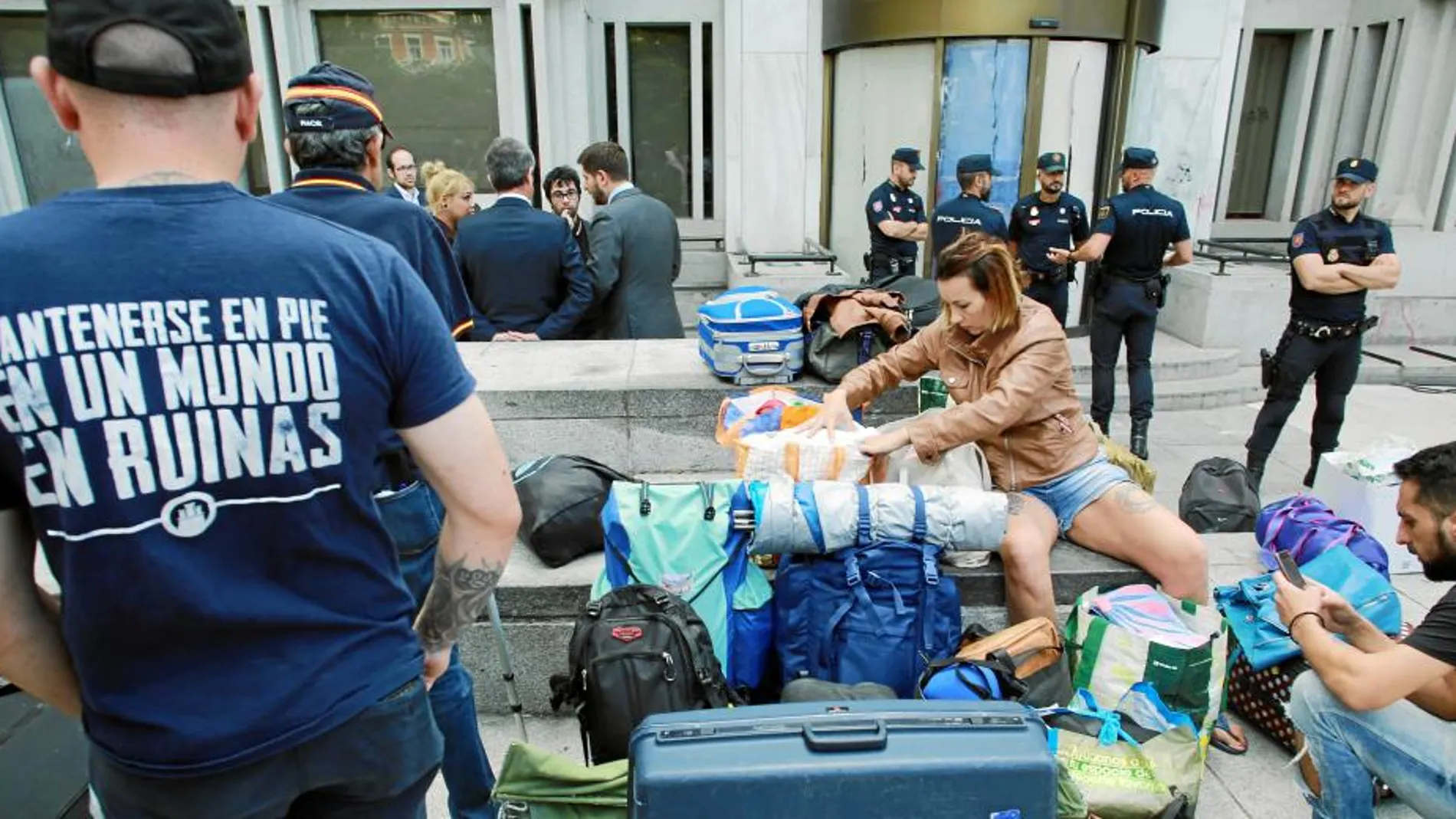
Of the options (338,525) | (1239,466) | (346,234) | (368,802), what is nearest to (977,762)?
(368,802)

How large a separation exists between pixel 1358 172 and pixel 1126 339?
175cm

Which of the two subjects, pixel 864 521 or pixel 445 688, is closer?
pixel 445 688

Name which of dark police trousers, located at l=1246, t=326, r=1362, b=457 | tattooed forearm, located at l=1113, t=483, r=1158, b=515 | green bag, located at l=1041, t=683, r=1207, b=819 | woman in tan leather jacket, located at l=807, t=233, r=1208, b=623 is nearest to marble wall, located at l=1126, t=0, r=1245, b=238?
dark police trousers, located at l=1246, t=326, r=1362, b=457

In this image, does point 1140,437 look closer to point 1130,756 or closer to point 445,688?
point 1130,756

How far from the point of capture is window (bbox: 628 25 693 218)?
1086 centimetres

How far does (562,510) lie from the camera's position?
11.3 feet

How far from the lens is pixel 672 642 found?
2713 mm

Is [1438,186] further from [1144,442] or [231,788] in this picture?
[231,788]

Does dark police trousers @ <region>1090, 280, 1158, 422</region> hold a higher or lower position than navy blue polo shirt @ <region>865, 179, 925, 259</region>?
lower

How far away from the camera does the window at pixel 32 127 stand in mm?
10336

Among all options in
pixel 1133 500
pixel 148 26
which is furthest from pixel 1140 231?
pixel 148 26

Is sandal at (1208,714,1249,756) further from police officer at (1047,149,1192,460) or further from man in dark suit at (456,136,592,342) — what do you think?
man in dark suit at (456,136,592,342)

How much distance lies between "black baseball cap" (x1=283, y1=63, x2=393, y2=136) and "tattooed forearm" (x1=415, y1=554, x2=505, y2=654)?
1504 mm

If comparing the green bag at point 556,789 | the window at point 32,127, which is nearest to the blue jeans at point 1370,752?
the green bag at point 556,789
